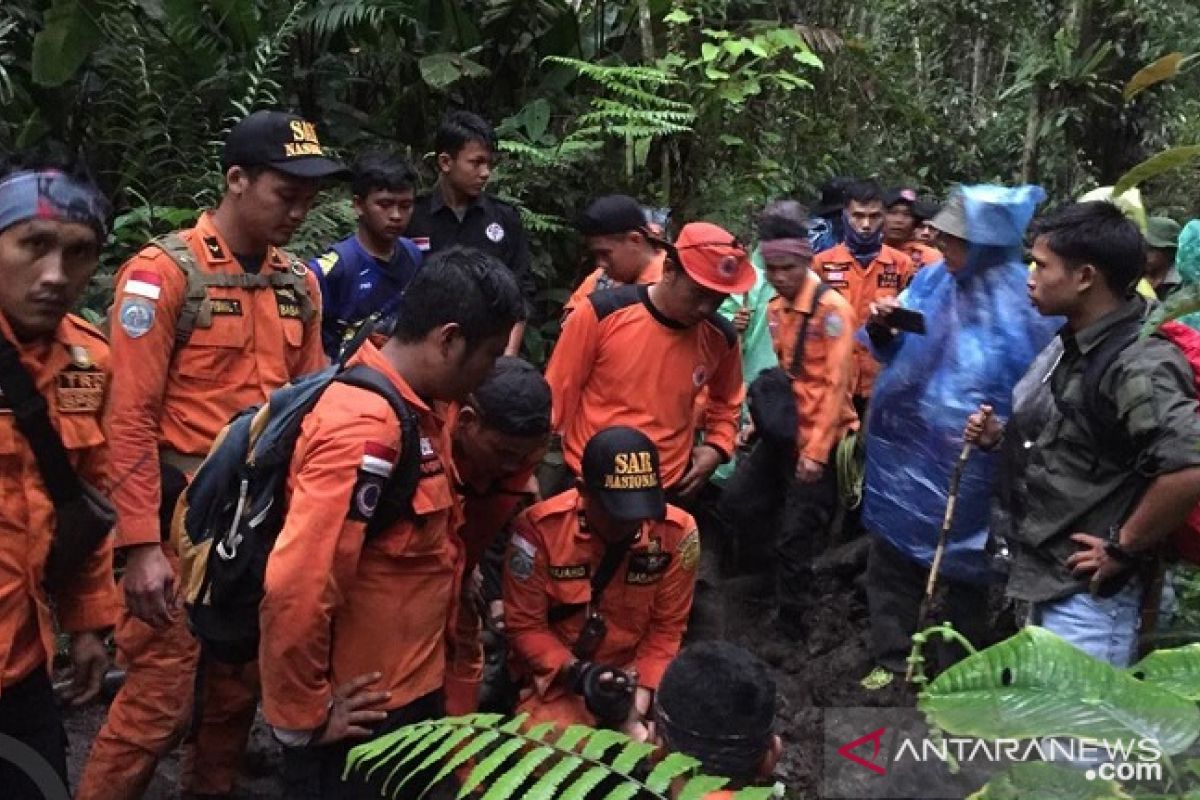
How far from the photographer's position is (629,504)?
3.45 metres

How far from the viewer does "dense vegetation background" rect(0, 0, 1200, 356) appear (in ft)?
22.4

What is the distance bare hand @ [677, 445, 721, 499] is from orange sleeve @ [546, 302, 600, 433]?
583 millimetres

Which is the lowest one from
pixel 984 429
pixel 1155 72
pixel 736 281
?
pixel 984 429

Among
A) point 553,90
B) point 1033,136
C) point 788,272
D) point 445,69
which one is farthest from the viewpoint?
point 1033,136

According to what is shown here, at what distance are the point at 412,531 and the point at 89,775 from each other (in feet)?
5.00

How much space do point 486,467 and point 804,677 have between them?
2.43m

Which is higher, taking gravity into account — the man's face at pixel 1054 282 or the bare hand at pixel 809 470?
the man's face at pixel 1054 282

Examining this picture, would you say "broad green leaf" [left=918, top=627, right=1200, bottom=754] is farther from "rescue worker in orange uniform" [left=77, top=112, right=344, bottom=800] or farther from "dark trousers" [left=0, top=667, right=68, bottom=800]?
"rescue worker in orange uniform" [left=77, top=112, right=344, bottom=800]

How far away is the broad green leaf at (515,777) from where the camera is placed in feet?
4.99

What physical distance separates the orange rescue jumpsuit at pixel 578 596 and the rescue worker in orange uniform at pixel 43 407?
4.42 feet

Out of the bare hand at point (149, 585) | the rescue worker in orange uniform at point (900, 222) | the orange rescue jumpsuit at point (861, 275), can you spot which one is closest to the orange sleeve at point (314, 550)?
the bare hand at point (149, 585)

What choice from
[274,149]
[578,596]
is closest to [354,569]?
[578,596]

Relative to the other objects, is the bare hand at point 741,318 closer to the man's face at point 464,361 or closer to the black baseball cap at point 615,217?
the black baseball cap at point 615,217

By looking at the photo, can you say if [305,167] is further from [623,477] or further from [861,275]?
[861,275]
